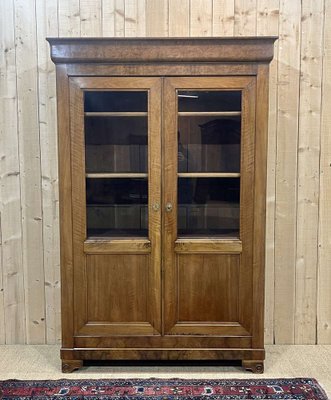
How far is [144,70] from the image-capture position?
251 cm

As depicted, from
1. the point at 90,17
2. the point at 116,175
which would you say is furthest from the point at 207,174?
the point at 90,17

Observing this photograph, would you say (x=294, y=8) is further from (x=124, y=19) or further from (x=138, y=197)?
(x=138, y=197)

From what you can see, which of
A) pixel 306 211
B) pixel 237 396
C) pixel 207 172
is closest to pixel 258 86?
pixel 207 172

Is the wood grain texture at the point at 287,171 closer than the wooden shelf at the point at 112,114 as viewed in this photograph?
No

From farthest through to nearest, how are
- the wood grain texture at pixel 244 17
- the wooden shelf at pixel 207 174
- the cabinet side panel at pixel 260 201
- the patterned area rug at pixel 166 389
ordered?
the wood grain texture at pixel 244 17 → the wooden shelf at pixel 207 174 → the cabinet side panel at pixel 260 201 → the patterned area rug at pixel 166 389

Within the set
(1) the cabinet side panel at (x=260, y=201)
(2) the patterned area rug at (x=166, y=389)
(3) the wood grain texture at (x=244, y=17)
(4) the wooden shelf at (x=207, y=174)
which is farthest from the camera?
(3) the wood grain texture at (x=244, y=17)

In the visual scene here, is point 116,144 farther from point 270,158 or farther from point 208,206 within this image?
point 270,158

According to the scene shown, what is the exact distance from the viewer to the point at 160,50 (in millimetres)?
2475

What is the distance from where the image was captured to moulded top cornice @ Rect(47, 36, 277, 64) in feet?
8.07

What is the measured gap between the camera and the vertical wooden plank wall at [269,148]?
2.91 meters

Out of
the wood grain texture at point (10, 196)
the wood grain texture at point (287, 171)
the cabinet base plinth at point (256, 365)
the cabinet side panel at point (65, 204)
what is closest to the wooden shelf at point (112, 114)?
the cabinet side panel at point (65, 204)

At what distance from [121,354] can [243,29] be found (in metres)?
2.14

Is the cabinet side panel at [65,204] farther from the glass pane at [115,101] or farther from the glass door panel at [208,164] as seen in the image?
the glass door panel at [208,164]

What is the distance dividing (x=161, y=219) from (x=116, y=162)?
0.42 metres
